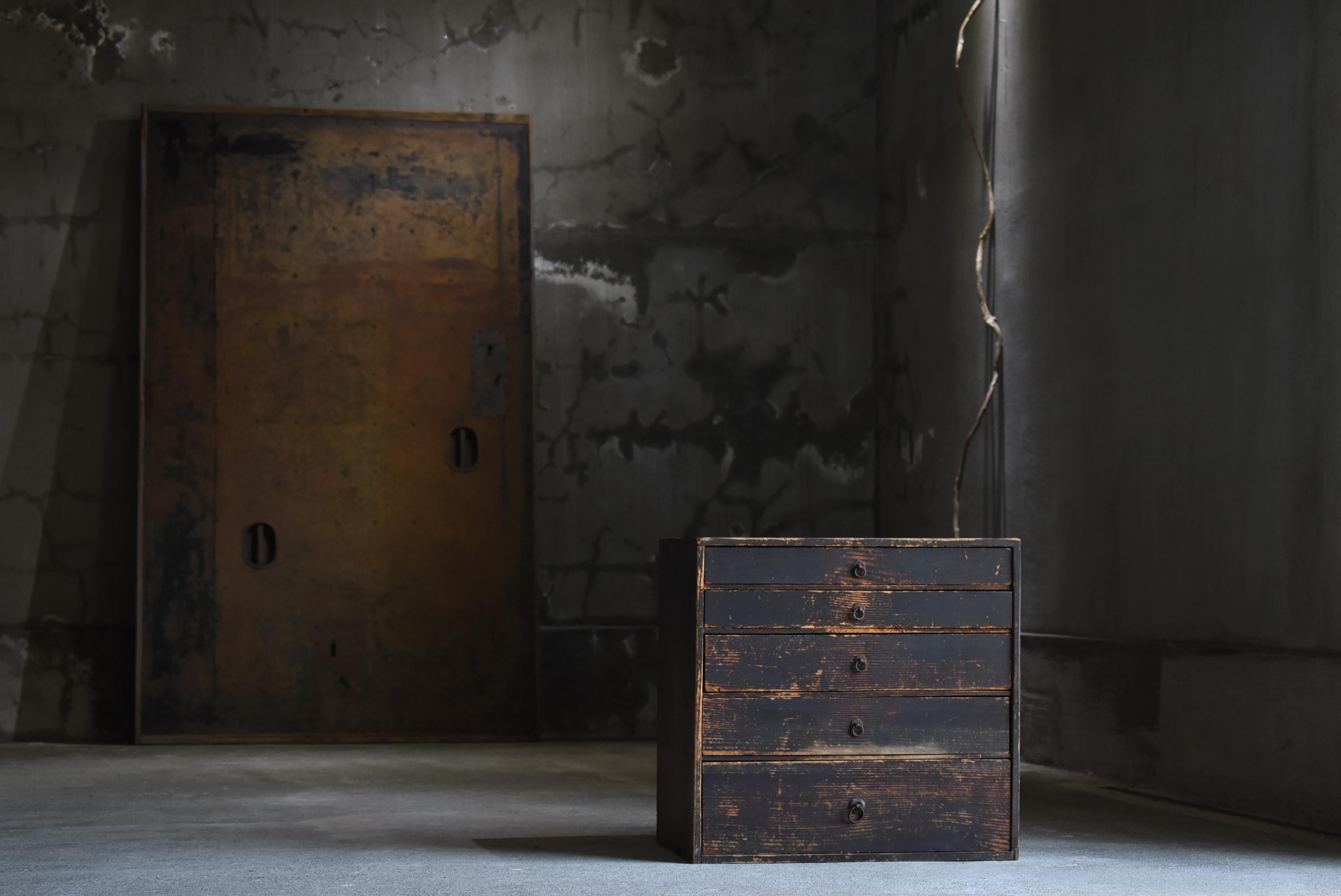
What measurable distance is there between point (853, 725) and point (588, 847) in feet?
1.96

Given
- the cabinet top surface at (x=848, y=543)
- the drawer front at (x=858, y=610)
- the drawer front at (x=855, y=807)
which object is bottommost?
the drawer front at (x=855, y=807)

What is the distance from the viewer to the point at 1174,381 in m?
4.03

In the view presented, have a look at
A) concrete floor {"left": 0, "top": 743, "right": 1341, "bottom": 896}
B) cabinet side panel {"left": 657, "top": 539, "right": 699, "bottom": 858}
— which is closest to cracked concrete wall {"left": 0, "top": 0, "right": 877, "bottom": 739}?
concrete floor {"left": 0, "top": 743, "right": 1341, "bottom": 896}

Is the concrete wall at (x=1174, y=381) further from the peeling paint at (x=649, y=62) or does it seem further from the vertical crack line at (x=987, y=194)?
the peeling paint at (x=649, y=62)

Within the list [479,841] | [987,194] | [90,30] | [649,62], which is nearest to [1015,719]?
[479,841]

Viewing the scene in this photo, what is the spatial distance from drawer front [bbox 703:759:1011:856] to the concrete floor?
0.15ft

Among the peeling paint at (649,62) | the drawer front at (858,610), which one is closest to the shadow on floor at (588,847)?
the drawer front at (858,610)

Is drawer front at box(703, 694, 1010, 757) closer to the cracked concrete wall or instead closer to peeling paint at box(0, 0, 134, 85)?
the cracked concrete wall

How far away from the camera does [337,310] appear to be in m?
5.52

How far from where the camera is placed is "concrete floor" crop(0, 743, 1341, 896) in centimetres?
281

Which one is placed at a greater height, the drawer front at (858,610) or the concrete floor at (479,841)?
the drawer front at (858,610)

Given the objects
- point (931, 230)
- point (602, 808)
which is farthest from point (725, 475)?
point (602, 808)

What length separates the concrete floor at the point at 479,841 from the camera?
9.21 ft

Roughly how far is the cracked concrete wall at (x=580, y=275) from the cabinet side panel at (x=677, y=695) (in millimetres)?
2485
